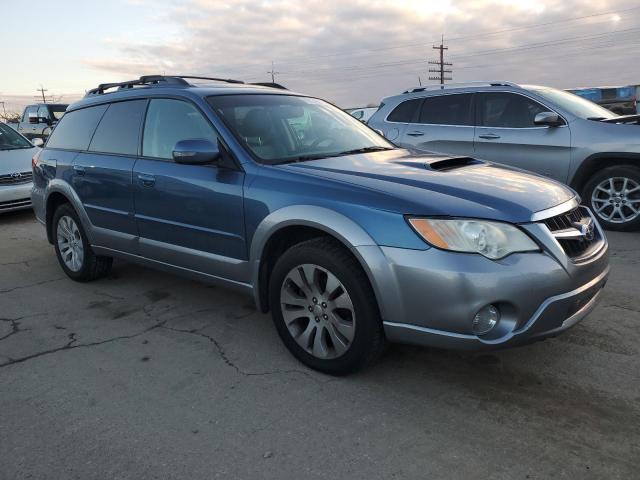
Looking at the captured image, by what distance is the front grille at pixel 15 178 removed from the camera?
8.26m

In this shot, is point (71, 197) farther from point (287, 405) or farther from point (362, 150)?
point (287, 405)

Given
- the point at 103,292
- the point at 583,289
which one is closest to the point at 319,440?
the point at 583,289

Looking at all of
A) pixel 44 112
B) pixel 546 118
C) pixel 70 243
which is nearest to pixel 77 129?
pixel 70 243

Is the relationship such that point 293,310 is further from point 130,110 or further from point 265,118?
point 130,110

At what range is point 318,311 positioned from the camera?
3.04 meters

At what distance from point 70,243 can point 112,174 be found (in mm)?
1195

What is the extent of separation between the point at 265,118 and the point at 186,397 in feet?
6.36

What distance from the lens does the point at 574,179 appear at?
634 centimetres

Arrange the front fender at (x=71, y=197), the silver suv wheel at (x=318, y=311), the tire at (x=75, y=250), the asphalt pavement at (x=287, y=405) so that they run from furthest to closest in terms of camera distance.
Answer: the tire at (x=75, y=250) < the front fender at (x=71, y=197) < the silver suv wheel at (x=318, y=311) < the asphalt pavement at (x=287, y=405)

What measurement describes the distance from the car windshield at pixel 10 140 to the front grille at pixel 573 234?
892 centimetres

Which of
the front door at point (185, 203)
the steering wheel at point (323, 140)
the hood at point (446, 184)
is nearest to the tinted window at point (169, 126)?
the front door at point (185, 203)

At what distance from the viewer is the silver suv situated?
614 cm

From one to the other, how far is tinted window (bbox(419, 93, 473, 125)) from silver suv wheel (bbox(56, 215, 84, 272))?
4.68m

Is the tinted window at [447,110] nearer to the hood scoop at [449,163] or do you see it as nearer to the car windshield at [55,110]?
the hood scoop at [449,163]
